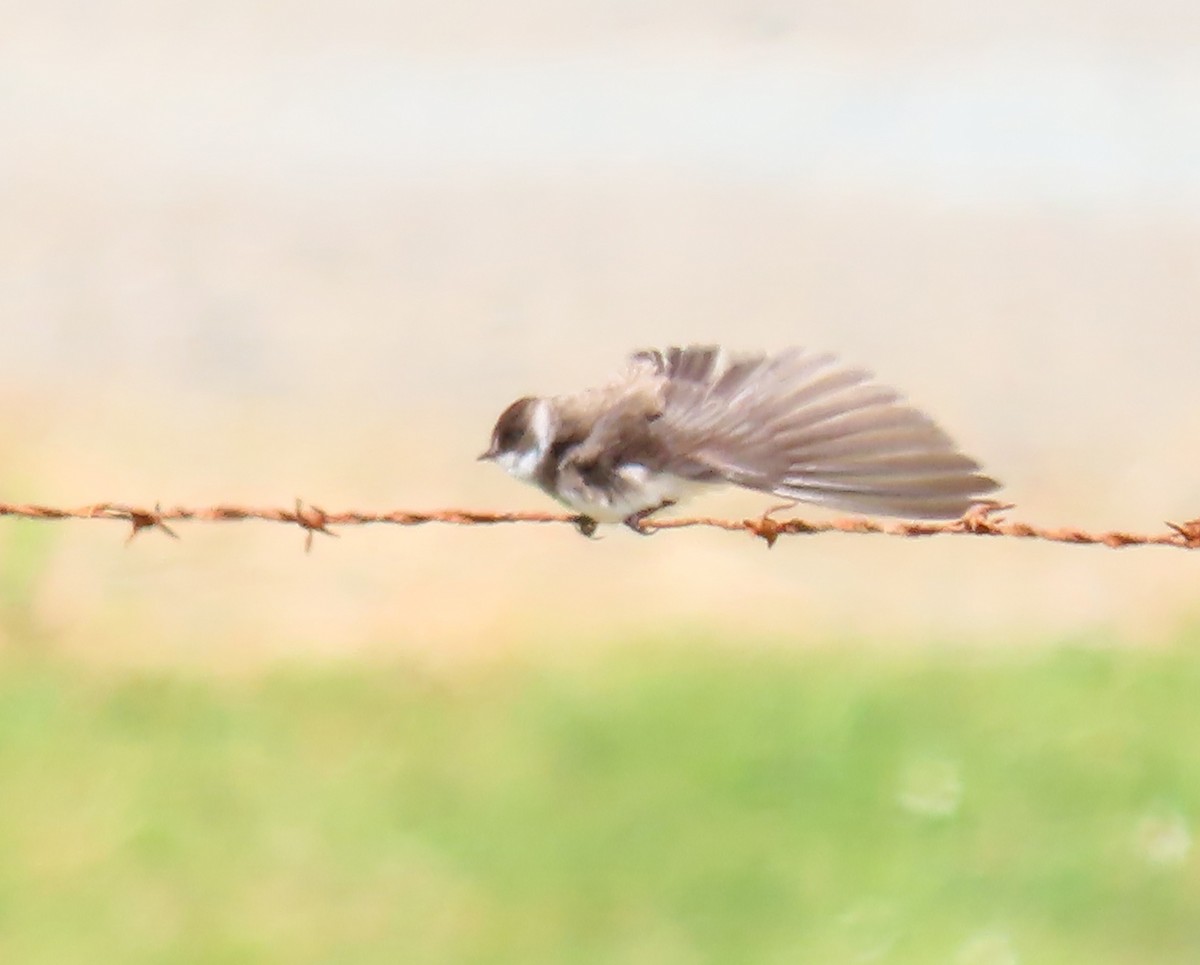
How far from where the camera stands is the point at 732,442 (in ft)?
9.91

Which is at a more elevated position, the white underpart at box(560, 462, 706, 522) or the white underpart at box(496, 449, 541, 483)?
the white underpart at box(496, 449, 541, 483)

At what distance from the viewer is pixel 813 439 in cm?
280

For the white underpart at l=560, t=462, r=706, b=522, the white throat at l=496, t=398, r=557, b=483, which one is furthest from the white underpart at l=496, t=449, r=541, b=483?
the white underpart at l=560, t=462, r=706, b=522

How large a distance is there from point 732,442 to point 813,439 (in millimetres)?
243

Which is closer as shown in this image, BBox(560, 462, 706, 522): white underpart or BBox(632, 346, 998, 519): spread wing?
BBox(632, 346, 998, 519): spread wing

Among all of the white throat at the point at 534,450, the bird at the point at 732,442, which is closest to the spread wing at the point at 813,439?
the bird at the point at 732,442

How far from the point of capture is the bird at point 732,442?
2570mm

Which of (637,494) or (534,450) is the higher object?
(534,450)

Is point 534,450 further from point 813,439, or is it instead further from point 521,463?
point 813,439

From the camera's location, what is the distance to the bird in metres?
2.57

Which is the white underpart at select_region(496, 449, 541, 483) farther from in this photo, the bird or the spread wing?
the spread wing

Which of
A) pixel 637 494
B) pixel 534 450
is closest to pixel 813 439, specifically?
pixel 637 494

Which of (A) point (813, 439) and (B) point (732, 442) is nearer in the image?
(A) point (813, 439)

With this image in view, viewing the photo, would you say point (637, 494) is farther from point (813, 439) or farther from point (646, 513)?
point (813, 439)
